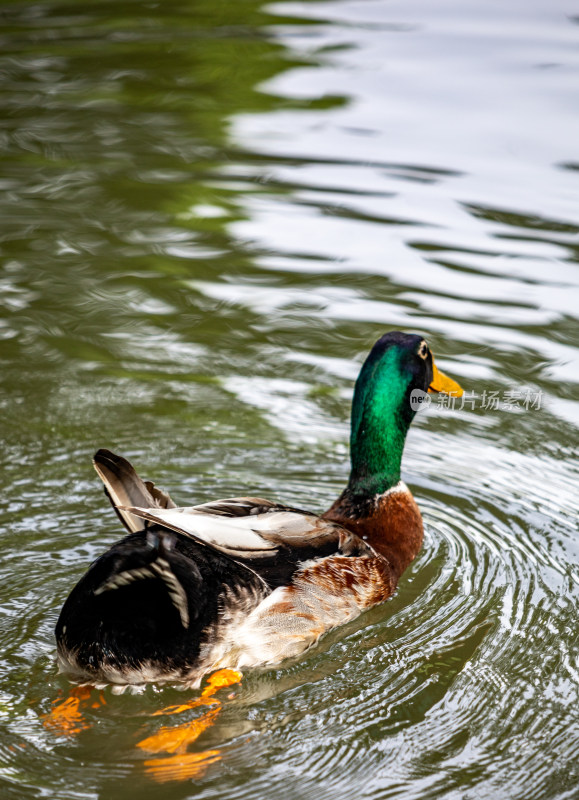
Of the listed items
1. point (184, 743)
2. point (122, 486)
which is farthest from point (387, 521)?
point (184, 743)

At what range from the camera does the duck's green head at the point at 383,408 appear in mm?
5652

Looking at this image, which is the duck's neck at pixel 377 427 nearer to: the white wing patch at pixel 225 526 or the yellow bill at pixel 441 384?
the yellow bill at pixel 441 384

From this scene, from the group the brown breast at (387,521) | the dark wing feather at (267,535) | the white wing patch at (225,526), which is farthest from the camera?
the brown breast at (387,521)

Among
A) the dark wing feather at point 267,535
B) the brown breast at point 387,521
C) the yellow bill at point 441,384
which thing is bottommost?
the brown breast at point 387,521

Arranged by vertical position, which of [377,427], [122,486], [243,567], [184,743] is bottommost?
[184,743]

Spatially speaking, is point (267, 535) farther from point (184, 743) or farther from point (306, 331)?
point (306, 331)

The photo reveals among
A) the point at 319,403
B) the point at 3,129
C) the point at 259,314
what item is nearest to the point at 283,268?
the point at 259,314

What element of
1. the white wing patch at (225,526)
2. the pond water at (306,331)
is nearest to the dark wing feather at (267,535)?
the white wing patch at (225,526)

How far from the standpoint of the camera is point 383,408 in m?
5.67

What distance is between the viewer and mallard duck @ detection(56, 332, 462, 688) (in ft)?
14.3

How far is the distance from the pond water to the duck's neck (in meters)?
0.50

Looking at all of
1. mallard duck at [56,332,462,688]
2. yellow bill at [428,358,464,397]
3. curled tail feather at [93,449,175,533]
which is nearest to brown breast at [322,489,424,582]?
mallard duck at [56,332,462,688]

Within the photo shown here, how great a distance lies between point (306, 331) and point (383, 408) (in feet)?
7.71

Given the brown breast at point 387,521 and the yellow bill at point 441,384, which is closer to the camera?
the brown breast at point 387,521
